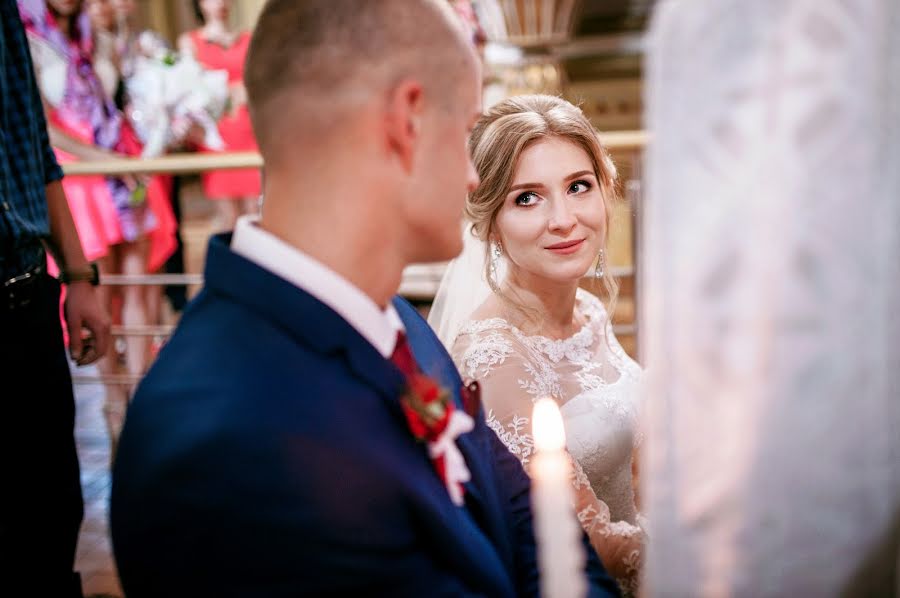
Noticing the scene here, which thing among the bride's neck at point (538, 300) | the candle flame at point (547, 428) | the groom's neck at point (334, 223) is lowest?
the bride's neck at point (538, 300)

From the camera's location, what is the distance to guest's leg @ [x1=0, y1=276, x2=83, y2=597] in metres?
1.53

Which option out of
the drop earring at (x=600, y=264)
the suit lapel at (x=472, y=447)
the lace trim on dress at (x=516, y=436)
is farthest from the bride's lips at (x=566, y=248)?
the suit lapel at (x=472, y=447)

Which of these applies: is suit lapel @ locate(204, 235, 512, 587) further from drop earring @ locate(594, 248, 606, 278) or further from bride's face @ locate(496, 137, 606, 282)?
drop earring @ locate(594, 248, 606, 278)

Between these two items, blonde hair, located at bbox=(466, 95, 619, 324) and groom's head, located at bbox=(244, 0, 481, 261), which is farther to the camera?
blonde hair, located at bbox=(466, 95, 619, 324)

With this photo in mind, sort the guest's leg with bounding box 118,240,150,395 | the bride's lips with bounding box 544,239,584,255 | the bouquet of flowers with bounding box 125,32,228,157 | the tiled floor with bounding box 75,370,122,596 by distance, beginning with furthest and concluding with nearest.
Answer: the bouquet of flowers with bounding box 125,32,228,157 → the guest's leg with bounding box 118,240,150,395 → the tiled floor with bounding box 75,370,122,596 → the bride's lips with bounding box 544,239,584,255

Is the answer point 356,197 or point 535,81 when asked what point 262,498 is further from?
point 535,81

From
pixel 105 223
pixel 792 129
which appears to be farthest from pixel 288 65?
pixel 105 223

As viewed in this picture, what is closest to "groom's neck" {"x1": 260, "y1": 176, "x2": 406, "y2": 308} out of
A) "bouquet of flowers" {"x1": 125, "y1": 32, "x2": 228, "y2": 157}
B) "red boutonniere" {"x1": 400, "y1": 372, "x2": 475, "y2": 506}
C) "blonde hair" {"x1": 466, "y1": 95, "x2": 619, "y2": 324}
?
"red boutonniere" {"x1": 400, "y1": 372, "x2": 475, "y2": 506}

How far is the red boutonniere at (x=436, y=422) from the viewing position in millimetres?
936

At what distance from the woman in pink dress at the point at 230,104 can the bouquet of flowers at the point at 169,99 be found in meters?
0.20

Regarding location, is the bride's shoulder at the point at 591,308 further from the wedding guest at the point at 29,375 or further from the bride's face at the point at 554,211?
the wedding guest at the point at 29,375

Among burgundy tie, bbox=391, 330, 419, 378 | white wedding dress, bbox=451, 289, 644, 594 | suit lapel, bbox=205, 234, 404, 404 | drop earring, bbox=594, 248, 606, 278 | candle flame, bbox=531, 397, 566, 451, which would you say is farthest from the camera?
drop earring, bbox=594, 248, 606, 278

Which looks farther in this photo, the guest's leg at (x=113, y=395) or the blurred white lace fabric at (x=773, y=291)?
the guest's leg at (x=113, y=395)

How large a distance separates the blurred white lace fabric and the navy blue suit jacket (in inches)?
14.5
